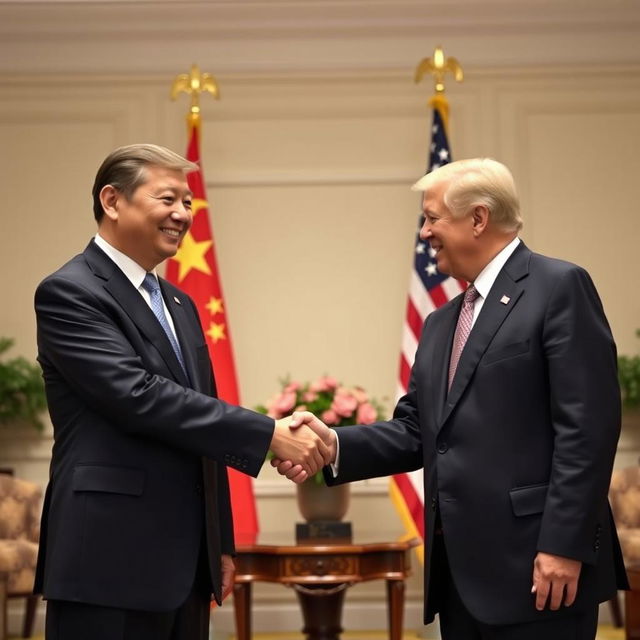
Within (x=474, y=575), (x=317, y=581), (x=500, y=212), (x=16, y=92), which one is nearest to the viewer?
(x=474, y=575)

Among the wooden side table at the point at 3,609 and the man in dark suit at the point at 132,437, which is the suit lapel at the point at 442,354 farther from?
the wooden side table at the point at 3,609

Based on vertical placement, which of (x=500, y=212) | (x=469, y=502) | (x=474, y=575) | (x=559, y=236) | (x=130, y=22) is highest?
(x=130, y=22)

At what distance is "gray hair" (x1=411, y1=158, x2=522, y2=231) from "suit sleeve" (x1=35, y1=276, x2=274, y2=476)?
867 mm

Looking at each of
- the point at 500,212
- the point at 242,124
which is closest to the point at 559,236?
the point at 242,124

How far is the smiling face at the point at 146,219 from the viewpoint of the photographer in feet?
9.42

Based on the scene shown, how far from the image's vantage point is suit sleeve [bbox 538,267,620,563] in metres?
2.43

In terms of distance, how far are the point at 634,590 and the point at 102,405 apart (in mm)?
3716

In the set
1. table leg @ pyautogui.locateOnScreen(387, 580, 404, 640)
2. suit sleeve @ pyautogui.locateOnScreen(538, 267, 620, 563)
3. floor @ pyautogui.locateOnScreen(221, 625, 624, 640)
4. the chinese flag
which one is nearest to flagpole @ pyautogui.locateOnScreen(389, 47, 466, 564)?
floor @ pyautogui.locateOnScreen(221, 625, 624, 640)

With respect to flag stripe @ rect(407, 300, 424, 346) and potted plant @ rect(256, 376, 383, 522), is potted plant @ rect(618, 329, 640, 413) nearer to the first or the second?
flag stripe @ rect(407, 300, 424, 346)

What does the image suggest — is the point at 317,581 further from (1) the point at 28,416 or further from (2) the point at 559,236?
(2) the point at 559,236

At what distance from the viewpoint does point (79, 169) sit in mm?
6887

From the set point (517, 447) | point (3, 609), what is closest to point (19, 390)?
point (3, 609)

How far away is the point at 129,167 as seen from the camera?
2.90m

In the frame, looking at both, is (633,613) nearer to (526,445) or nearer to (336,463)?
(336,463)
